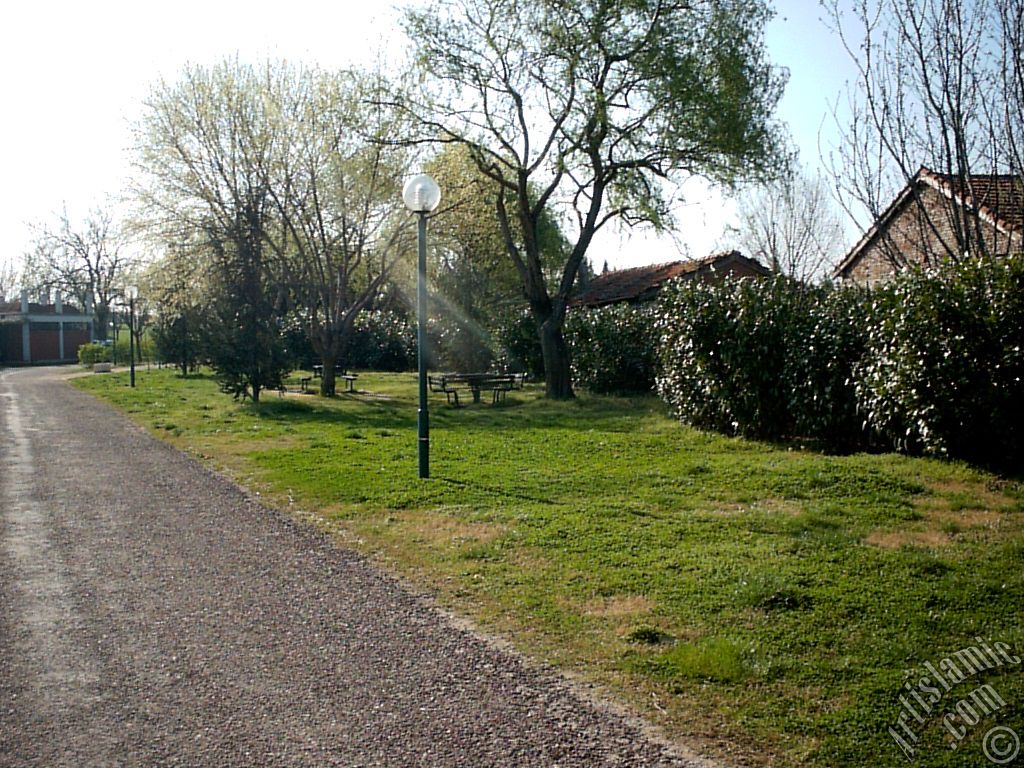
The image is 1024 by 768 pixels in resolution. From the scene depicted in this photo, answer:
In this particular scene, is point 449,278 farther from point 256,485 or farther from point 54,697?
point 54,697

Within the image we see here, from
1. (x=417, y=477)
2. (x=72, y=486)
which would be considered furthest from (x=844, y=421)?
(x=72, y=486)

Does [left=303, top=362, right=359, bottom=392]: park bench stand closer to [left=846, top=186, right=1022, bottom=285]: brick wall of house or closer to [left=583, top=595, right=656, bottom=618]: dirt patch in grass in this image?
[left=846, top=186, right=1022, bottom=285]: brick wall of house

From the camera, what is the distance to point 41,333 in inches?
2549

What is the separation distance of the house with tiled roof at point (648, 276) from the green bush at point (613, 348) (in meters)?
6.23

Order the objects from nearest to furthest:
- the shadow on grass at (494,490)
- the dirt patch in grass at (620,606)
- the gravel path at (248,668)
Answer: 1. the gravel path at (248,668)
2. the dirt patch in grass at (620,606)
3. the shadow on grass at (494,490)

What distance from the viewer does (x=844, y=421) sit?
38.3 feet

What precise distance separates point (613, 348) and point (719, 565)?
629 inches

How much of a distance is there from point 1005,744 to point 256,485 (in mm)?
8786

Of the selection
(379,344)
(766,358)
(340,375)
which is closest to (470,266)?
→ (379,344)

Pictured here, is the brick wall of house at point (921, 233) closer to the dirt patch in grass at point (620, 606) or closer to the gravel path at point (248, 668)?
the dirt patch in grass at point (620, 606)

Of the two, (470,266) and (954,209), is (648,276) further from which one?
(954,209)

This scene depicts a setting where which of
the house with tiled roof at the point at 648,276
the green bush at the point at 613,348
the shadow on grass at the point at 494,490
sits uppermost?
the house with tiled roof at the point at 648,276

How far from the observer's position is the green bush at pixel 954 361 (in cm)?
920

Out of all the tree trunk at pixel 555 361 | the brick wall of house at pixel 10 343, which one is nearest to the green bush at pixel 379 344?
the tree trunk at pixel 555 361
